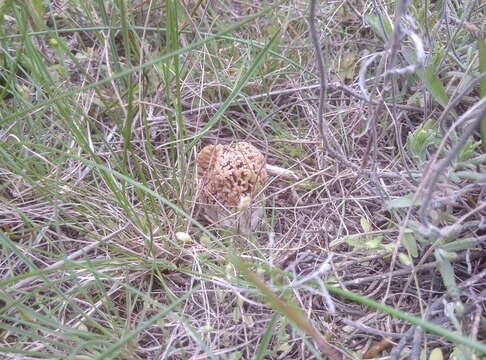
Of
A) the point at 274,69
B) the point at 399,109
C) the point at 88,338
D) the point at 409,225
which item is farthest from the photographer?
the point at 274,69

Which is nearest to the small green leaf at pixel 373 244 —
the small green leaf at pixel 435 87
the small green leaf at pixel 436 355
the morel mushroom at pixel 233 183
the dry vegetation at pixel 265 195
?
the dry vegetation at pixel 265 195

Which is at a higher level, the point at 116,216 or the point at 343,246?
the point at 116,216

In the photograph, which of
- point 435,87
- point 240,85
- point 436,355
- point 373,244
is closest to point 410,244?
point 373,244

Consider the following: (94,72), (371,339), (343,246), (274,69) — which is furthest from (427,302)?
(94,72)

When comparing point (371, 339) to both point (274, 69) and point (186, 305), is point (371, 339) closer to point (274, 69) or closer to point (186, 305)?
point (186, 305)

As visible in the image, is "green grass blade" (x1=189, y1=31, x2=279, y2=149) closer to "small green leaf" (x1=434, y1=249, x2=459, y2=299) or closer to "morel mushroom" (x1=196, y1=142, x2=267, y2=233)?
"morel mushroom" (x1=196, y1=142, x2=267, y2=233)

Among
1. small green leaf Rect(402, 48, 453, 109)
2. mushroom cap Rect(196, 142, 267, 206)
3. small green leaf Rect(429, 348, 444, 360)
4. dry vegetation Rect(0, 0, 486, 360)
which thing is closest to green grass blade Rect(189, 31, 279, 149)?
dry vegetation Rect(0, 0, 486, 360)

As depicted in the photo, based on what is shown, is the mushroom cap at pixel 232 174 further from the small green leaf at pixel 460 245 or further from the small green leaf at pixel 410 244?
the small green leaf at pixel 460 245
